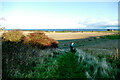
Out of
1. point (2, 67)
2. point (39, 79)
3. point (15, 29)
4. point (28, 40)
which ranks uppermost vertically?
point (15, 29)

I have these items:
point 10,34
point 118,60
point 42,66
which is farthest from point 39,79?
point 10,34

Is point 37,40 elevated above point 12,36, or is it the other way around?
point 12,36

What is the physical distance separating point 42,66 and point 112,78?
3352 millimetres

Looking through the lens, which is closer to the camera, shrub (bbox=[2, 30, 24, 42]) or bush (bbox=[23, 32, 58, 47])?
bush (bbox=[23, 32, 58, 47])

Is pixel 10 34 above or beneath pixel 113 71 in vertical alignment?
above

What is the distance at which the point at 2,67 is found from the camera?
5328mm

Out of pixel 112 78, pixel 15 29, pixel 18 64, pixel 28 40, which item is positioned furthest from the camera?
pixel 15 29

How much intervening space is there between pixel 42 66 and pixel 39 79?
1.53 meters

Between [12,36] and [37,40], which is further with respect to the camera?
[12,36]

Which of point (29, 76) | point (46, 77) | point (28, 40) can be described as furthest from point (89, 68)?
point (28, 40)

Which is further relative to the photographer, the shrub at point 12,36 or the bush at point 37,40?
the shrub at point 12,36

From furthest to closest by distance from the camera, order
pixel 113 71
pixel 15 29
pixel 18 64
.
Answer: pixel 15 29 < pixel 18 64 < pixel 113 71

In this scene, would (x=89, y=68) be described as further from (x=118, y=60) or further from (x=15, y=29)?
(x=15, y=29)

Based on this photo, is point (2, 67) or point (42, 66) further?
point (42, 66)
